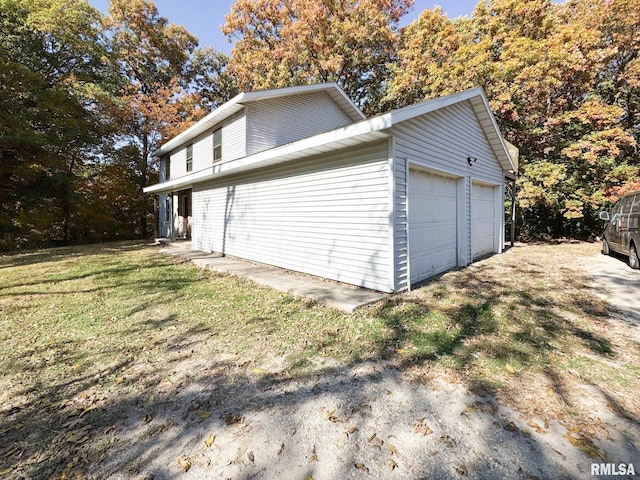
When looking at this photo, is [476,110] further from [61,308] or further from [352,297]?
[61,308]

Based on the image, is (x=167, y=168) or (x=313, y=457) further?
(x=167, y=168)

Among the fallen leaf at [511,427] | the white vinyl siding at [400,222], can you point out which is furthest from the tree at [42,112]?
the fallen leaf at [511,427]

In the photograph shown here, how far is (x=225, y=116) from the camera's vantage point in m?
9.87

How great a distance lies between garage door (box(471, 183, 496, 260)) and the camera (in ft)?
26.0

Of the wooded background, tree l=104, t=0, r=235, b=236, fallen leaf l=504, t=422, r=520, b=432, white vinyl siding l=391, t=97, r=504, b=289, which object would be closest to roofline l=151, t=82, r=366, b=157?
the wooded background

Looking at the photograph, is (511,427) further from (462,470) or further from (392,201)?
(392,201)

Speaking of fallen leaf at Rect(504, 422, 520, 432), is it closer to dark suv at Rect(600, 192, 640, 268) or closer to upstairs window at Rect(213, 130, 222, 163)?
dark suv at Rect(600, 192, 640, 268)

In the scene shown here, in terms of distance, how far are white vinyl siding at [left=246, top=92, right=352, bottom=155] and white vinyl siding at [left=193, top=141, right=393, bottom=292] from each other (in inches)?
71.7

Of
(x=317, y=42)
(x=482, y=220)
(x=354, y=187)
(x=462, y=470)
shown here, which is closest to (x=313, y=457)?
(x=462, y=470)

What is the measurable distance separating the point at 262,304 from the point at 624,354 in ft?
14.8

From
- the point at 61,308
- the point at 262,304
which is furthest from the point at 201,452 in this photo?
the point at 61,308

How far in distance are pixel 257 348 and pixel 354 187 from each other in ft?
10.8

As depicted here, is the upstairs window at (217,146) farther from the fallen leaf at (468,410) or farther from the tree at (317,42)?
the fallen leaf at (468,410)

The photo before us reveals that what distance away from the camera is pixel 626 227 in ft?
22.4
